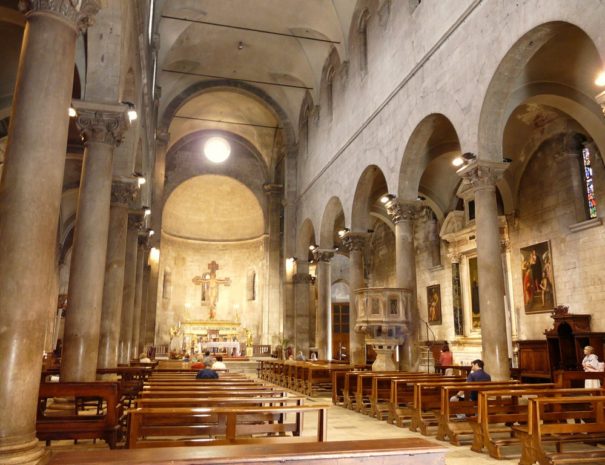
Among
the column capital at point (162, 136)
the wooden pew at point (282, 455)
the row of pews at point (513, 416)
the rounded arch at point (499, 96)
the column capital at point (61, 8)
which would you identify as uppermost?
the column capital at point (162, 136)

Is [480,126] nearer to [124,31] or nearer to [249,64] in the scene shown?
[124,31]

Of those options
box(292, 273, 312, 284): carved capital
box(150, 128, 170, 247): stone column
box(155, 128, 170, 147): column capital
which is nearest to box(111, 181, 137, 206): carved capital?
box(150, 128, 170, 247): stone column

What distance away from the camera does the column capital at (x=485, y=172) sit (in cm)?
1027

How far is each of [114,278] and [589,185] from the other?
40.0 ft

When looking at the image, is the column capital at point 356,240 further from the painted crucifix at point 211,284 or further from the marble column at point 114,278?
the painted crucifix at point 211,284

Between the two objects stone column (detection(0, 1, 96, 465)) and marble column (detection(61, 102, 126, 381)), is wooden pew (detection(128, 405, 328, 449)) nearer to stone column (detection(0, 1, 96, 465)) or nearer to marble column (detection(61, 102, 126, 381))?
stone column (detection(0, 1, 96, 465))

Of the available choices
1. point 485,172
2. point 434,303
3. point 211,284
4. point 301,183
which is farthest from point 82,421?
point 211,284

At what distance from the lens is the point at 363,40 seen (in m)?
18.0

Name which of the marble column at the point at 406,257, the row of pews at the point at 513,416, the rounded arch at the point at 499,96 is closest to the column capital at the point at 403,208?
the marble column at the point at 406,257

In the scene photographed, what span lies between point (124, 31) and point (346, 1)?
10989 mm

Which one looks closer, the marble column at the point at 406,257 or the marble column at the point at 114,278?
the marble column at the point at 114,278

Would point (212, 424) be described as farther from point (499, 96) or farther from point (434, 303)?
point (434, 303)

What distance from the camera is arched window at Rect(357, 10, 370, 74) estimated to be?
17.5 meters

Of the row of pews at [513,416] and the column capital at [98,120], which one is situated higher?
the column capital at [98,120]
